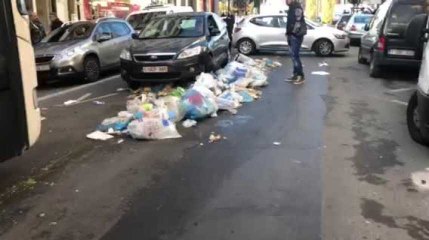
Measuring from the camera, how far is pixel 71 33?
14680mm

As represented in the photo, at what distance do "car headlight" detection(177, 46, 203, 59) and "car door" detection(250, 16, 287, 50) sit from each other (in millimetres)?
9211

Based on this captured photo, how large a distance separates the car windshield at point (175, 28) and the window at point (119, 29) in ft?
7.57

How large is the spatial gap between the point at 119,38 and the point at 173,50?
4362 mm

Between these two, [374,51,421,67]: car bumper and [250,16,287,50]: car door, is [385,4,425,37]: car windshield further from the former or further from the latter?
[250,16,287,50]: car door

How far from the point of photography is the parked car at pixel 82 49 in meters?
13.1

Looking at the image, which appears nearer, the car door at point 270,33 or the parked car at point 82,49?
the parked car at point 82,49

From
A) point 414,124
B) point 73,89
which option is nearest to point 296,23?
point 73,89

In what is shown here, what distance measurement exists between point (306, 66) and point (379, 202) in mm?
11844

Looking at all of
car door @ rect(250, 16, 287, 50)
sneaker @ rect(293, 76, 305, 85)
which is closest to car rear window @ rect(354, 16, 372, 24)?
car door @ rect(250, 16, 287, 50)

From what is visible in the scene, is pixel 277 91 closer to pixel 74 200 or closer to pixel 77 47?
pixel 77 47

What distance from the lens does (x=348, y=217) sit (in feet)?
15.7

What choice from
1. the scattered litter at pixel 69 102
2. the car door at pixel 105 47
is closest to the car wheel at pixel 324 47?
the car door at pixel 105 47

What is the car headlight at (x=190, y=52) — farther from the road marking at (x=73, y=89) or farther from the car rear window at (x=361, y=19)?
the car rear window at (x=361, y=19)

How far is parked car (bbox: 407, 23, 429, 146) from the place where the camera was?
6586mm
